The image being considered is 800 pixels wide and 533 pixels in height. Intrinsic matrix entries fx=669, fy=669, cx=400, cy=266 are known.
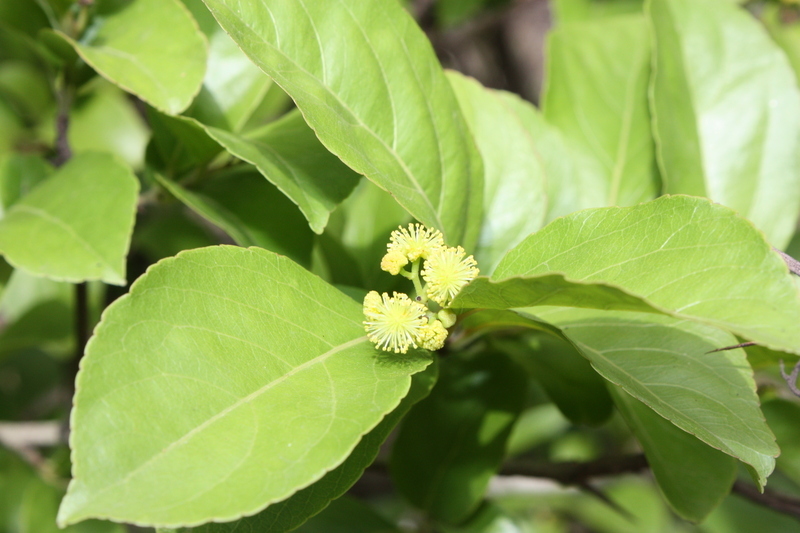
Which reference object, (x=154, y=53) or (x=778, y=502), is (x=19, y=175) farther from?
(x=778, y=502)

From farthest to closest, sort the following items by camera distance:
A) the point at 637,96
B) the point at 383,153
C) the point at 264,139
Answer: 1. the point at 637,96
2. the point at 264,139
3. the point at 383,153

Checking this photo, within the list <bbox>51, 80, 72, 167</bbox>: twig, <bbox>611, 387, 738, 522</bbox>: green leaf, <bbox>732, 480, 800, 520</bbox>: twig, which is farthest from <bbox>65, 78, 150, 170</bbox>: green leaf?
<bbox>732, 480, 800, 520</bbox>: twig

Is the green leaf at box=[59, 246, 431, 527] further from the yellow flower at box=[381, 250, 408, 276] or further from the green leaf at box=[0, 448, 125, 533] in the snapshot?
the green leaf at box=[0, 448, 125, 533]

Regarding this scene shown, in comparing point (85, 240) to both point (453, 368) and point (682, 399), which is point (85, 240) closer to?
point (453, 368)

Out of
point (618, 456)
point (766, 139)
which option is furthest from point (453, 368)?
point (766, 139)

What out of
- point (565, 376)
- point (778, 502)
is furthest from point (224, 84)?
point (778, 502)

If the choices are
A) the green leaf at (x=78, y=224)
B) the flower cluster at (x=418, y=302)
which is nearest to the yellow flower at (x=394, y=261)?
the flower cluster at (x=418, y=302)
